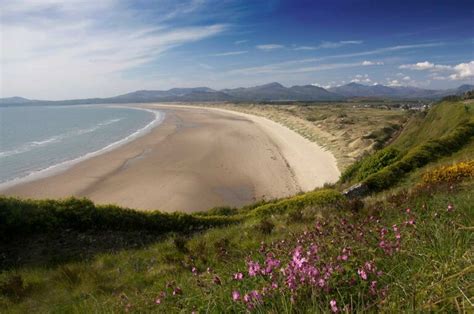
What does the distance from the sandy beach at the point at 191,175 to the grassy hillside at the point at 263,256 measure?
771 centimetres

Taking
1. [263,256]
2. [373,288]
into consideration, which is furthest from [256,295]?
[263,256]

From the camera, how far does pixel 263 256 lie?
3.90 m

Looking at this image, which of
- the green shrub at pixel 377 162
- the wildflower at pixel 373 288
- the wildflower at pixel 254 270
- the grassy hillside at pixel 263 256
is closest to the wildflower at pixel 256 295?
the grassy hillside at pixel 263 256

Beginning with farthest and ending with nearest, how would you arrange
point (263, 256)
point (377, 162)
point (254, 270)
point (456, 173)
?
point (377, 162) < point (456, 173) < point (263, 256) < point (254, 270)

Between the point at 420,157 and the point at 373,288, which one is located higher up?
the point at 373,288

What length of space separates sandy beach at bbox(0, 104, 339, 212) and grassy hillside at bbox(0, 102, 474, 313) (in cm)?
771

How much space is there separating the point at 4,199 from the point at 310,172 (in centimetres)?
2545

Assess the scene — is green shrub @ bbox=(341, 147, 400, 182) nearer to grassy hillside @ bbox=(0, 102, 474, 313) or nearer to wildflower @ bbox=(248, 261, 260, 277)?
grassy hillside @ bbox=(0, 102, 474, 313)

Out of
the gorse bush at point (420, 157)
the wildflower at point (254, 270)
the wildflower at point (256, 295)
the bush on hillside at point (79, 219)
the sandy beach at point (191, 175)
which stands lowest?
the sandy beach at point (191, 175)

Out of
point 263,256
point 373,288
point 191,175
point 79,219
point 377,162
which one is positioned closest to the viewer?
point 373,288

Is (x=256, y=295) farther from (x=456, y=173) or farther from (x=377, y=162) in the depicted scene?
(x=377, y=162)

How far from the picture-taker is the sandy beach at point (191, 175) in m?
26.6

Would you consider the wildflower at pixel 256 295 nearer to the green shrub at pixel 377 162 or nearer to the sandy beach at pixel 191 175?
the green shrub at pixel 377 162

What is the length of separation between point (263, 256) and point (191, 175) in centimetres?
2848
